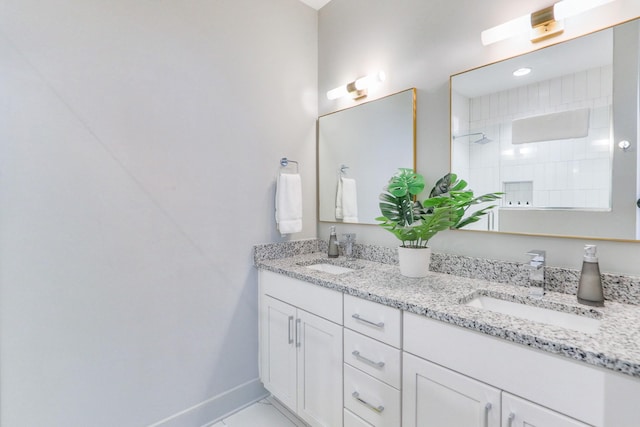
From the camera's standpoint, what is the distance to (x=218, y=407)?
1753mm

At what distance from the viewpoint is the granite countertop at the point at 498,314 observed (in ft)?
2.50

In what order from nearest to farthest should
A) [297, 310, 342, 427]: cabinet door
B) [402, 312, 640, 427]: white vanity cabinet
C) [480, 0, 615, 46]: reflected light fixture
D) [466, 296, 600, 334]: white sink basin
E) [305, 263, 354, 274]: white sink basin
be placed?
1. [402, 312, 640, 427]: white vanity cabinet
2. [466, 296, 600, 334]: white sink basin
3. [480, 0, 615, 46]: reflected light fixture
4. [297, 310, 342, 427]: cabinet door
5. [305, 263, 354, 274]: white sink basin

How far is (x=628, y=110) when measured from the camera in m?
1.10

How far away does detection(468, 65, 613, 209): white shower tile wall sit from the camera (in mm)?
1158

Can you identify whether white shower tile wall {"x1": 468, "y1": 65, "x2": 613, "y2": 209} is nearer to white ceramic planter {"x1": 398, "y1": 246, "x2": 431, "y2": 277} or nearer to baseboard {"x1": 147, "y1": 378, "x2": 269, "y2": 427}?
white ceramic planter {"x1": 398, "y1": 246, "x2": 431, "y2": 277}

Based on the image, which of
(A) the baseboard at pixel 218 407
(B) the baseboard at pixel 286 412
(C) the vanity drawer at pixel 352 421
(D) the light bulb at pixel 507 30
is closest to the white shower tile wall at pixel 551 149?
(D) the light bulb at pixel 507 30

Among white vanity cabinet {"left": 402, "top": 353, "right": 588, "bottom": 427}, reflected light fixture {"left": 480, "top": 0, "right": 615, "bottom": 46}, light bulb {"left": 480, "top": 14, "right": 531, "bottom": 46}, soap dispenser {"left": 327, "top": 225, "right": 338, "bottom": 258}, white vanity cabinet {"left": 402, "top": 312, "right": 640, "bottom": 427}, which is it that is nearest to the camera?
white vanity cabinet {"left": 402, "top": 312, "right": 640, "bottom": 427}

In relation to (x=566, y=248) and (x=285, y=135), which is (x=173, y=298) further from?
(x=566, y=248)

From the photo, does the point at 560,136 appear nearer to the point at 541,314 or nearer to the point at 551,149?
the point at 551,149

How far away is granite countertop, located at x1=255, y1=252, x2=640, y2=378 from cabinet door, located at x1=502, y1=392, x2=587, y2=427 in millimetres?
162

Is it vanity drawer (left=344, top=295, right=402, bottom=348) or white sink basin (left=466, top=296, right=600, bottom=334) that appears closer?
white sink basin (left=466, top=296, right=600, bottom=334)

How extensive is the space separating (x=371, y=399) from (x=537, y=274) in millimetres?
809

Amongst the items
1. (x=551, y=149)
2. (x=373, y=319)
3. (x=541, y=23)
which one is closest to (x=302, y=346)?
(x=373, y=319)

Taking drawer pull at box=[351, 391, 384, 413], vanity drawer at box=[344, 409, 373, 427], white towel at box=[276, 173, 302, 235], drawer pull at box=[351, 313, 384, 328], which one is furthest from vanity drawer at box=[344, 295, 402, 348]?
white towel at box=[276, 173, 302, 235]
